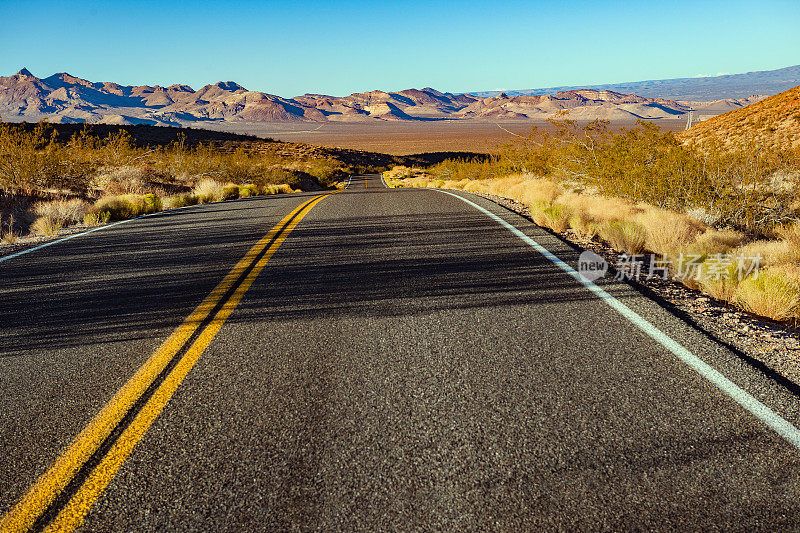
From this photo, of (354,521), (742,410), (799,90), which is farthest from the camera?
(799,90)

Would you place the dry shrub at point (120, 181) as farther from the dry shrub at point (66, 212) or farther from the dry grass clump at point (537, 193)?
the dry grass clump at point (537, 193)

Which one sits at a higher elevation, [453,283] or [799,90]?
[799,90]

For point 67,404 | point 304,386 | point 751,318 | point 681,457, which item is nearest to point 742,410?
point 681,457

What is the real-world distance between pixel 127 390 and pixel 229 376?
22.6 inches

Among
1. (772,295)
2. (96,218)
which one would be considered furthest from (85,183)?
(772,295)

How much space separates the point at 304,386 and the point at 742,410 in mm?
2401

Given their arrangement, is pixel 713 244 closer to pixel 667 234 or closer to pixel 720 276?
pixel 667 234

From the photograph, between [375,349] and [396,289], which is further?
[396,289]

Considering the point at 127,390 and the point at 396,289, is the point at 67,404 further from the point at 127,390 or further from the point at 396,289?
the point at 396,289

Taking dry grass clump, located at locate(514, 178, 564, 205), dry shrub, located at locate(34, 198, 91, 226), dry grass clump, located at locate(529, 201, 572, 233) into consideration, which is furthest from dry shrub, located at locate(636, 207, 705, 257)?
dry shrub, located at locate(34, 198, 91, 226)

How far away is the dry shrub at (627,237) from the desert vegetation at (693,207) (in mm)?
14

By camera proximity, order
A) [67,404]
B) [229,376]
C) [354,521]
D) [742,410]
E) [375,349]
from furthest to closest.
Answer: [375,349] → [229,376] → [67,404] → [742,410] → [354,521]

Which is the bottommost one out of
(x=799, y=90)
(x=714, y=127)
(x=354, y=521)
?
(x=354, y=521)

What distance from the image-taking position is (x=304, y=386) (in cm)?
331
